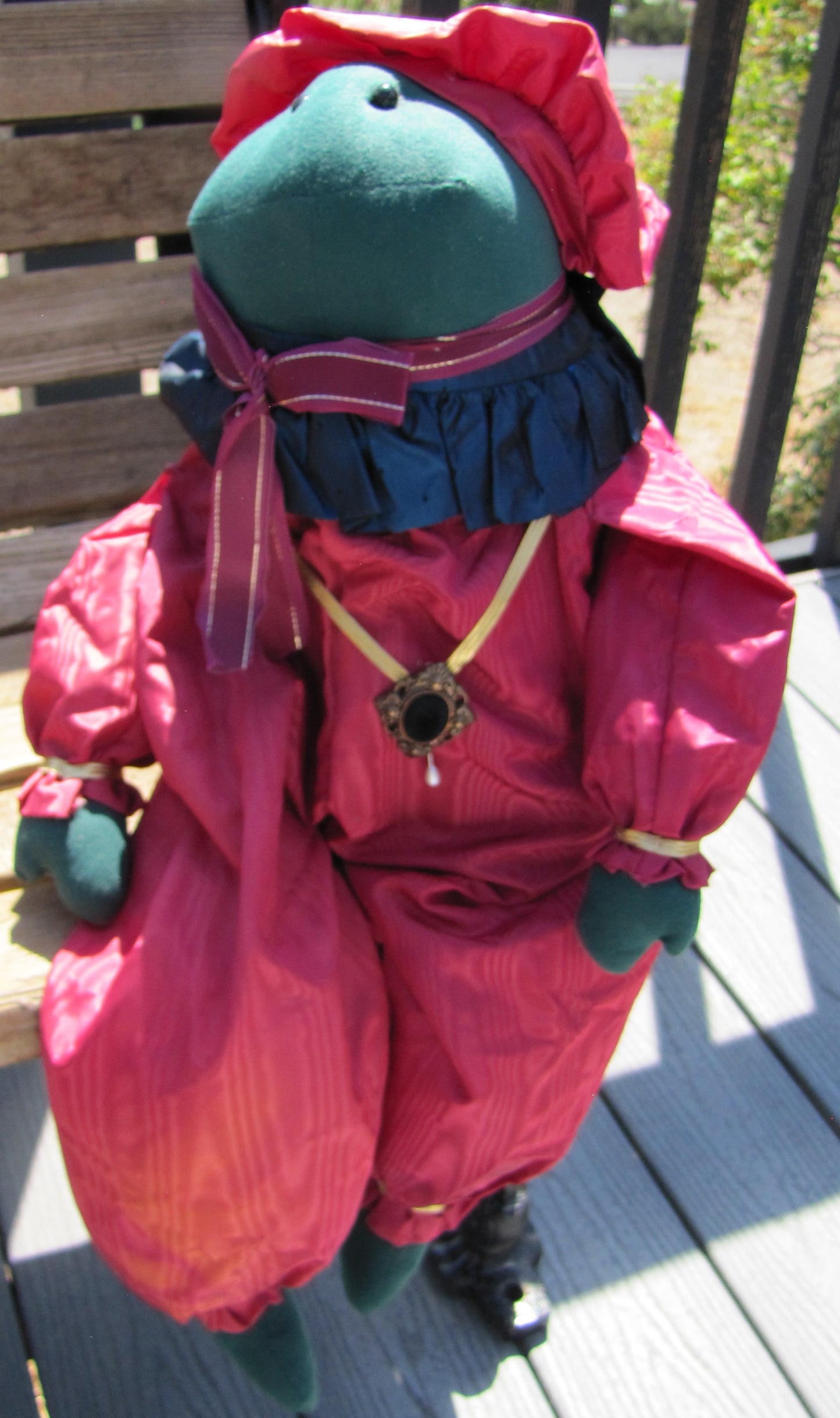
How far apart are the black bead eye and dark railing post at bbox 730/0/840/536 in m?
1.01

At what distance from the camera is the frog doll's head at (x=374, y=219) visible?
851 millimetres

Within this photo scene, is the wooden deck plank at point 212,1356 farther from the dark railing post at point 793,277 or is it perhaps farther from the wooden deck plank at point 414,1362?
the dark railing post at point 793,277

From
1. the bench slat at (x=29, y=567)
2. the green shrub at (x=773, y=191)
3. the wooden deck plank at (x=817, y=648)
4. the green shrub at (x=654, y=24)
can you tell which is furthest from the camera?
the green shrub at (x=654, y=24)

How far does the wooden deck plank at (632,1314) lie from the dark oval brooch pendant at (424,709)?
60 centimetres

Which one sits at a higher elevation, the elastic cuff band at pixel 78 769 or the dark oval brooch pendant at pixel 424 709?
the dark oval brooch pendant at pixel 424 709

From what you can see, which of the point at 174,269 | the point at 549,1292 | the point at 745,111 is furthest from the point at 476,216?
the point at 745,111

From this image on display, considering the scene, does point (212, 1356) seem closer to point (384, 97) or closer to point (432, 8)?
point (384, 97)

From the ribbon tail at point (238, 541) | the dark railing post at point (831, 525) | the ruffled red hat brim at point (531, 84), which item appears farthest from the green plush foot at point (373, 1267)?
the dark railing post at point (831, 525)

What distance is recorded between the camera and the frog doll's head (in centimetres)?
85

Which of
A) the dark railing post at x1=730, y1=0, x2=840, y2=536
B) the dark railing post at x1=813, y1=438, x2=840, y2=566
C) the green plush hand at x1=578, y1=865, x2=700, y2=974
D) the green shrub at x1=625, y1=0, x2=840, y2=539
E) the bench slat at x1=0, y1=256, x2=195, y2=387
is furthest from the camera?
the green shrub at x1=625, y1=0, x2=840, y2=539

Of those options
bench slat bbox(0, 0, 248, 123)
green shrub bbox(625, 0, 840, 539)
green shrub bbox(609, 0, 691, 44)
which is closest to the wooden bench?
bench slat bbox(0, 0, 248, 123)

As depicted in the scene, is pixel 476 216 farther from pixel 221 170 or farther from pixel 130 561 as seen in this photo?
pixel 130 561

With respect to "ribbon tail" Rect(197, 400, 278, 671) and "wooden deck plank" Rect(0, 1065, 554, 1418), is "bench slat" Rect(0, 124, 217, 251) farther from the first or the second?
"wooden deck plank" Rect(0, 1065, 554, 1418)

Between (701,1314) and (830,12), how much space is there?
1.56 meters
